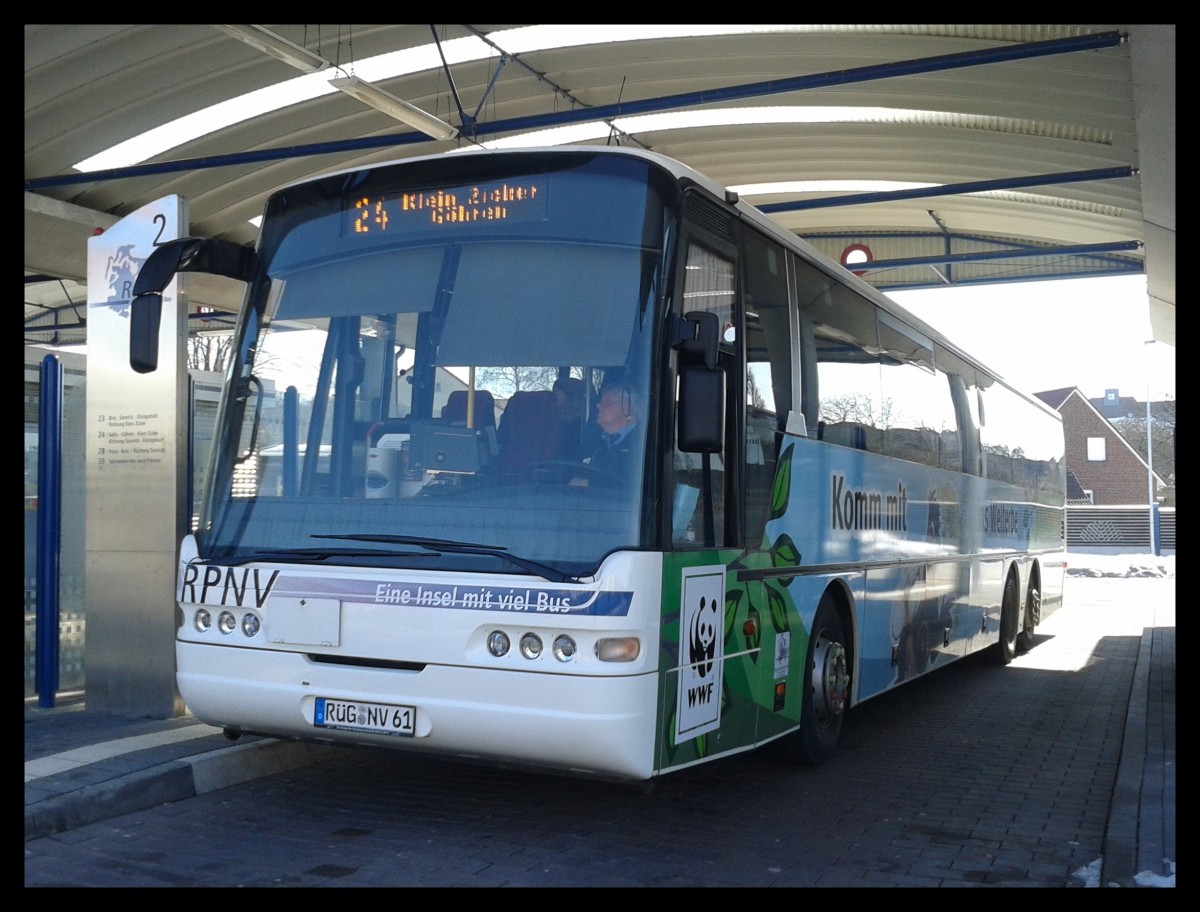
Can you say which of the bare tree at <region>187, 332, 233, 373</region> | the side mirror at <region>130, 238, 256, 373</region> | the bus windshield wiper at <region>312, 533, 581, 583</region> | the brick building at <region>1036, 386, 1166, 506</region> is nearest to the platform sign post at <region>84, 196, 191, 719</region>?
the side mirror at <region>130, 238, 256, 373</region>

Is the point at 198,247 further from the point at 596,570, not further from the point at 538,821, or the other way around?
the point at 538,821

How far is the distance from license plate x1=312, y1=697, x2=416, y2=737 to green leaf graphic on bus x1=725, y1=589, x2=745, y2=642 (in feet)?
5.18

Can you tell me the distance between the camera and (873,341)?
30.7 feet

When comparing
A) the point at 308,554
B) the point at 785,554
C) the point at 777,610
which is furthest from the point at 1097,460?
the point at 308,554

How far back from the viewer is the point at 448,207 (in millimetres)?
6285

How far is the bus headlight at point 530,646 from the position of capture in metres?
5.58

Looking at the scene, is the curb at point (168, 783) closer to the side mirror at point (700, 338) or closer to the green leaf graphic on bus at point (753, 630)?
the green leaf graphic on bus at point (753, 630)

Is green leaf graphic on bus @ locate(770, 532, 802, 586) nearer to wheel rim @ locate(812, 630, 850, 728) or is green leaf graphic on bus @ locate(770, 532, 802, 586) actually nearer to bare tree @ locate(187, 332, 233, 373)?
wheel rim @ locate(812, 630, 850, 728)

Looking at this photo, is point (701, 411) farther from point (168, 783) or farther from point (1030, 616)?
point (1030, 616)

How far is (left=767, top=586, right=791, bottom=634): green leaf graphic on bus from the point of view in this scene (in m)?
6.94

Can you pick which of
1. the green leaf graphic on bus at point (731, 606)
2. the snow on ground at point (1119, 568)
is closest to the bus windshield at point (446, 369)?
the green leaf graphic on bus at point (731, 606)

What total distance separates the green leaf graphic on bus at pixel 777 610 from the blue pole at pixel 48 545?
5.12m

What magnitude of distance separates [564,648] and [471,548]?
62 cm
